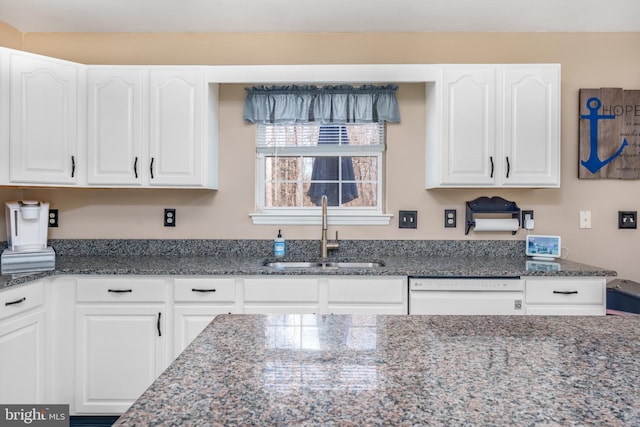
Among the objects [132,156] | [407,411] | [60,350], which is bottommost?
[60,350]

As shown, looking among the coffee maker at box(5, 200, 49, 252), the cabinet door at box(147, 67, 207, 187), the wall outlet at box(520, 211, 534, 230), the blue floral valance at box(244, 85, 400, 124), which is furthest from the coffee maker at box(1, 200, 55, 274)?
the wall outlet at box(520, 211, 534, 230)

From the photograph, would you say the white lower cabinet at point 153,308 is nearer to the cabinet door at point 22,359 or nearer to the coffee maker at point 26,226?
the cabinet door at point 22,359

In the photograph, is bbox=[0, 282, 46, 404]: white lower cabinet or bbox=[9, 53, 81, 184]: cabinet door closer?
bbox=[0, 282, 46, 404]: white lower cabinet

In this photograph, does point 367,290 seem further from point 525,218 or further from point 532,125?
point 532,125

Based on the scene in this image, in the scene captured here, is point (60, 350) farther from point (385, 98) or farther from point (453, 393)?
point (385, 98)

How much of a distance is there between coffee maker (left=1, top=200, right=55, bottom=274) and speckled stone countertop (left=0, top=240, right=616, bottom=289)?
0.43 ft

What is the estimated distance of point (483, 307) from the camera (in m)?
2.18

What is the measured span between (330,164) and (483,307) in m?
1.41

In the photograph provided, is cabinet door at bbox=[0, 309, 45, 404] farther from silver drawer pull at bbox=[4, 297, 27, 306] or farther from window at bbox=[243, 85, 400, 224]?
window at bbox=[243, 85, 400, 224]

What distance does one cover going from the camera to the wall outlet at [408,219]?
2.78m

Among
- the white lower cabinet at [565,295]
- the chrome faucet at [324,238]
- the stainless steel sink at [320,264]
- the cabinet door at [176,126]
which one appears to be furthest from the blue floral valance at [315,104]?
the white lower cabinet at [565,295]

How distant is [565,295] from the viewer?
2.17m

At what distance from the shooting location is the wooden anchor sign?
2.70 metres

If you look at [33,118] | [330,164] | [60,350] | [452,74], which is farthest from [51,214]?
[452,74]
